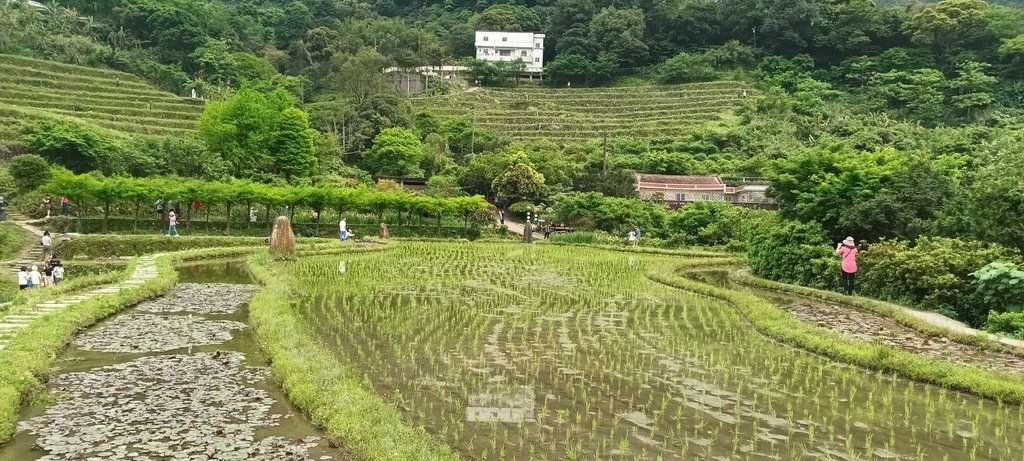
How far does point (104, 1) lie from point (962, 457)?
88160 mm

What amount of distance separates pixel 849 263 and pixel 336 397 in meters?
14.5

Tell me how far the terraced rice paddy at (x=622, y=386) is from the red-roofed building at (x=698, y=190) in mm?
30065

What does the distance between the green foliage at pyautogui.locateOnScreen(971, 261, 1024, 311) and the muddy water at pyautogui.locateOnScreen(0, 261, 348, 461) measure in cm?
1314

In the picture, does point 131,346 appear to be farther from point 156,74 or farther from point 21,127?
point 156,74

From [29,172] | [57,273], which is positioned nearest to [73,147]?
[29,172]

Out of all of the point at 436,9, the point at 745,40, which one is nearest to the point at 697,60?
the point at 745,40

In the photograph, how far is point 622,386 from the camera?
937 centimetres

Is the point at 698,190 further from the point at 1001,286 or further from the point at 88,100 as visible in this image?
the point at 88,100

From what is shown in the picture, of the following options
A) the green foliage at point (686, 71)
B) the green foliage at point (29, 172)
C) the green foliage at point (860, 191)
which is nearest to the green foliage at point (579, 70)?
the green foliage at point (686, 71)

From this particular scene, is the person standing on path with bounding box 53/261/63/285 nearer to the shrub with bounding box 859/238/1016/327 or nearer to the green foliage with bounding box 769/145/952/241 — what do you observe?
the shrub with bounding box 859/238/1016/327

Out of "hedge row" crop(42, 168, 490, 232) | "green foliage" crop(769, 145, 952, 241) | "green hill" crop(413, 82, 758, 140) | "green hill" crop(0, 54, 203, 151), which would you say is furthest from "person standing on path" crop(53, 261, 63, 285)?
"green hill" crop(413, 82, 758, 140)

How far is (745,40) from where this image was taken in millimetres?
83438

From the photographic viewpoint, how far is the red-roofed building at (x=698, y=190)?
150ft

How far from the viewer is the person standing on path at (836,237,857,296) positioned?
1797cm
